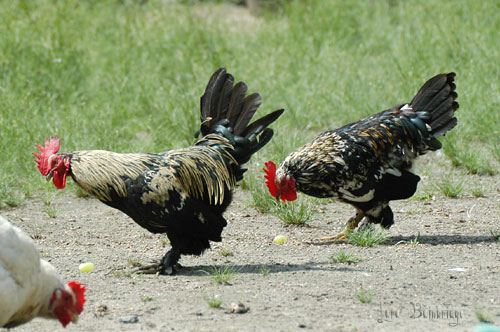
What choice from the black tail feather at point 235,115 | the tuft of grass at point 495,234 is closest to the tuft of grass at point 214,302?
the black tail feather at point 235,115

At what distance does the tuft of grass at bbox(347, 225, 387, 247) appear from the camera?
6.04 metres

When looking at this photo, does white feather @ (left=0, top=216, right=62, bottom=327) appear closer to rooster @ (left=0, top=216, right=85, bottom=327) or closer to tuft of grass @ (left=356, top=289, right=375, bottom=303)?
rooster @ (left=0, top=216, right=85, bottom=327)

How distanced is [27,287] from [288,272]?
7.56 ft

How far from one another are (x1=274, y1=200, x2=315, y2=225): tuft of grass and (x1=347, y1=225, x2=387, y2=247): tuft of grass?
0.73 metres

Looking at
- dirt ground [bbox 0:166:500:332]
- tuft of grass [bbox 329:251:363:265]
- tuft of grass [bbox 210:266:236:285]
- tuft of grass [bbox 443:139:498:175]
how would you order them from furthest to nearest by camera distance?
1. tuft of grass [bbox 443:139:498:175]
2. tuft of grass [bbox 329:251:363:265]
3. tuft of grass [bbox 210:266:236:285]
4. dirt ground [bbox 0:166:500:332]

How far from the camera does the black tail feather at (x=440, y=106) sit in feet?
21.0

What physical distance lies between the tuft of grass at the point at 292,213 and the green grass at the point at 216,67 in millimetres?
859

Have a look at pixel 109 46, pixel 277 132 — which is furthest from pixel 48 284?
pixel 109 46

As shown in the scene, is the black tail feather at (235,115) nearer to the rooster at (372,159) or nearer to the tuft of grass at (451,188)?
the rooster at (372,159)

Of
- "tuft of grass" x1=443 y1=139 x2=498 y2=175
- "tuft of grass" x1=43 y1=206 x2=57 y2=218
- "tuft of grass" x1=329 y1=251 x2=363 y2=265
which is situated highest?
"tuft of grass" x1=443 y1=139 x2=498 y2=175

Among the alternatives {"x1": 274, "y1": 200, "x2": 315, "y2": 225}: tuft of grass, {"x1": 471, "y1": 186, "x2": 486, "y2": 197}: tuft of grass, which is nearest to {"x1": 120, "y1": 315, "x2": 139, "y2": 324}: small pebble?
{"x1": 274, "y1": 200, "x2": 315, "y2": 225}: tuft of grass

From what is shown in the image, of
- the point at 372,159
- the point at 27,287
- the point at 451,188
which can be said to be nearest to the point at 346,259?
the point at 372,159

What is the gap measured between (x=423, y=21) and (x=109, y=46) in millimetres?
5627

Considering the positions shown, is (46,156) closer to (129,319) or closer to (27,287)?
(129,319)
